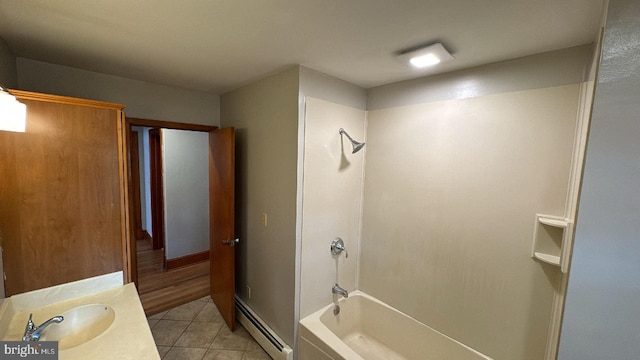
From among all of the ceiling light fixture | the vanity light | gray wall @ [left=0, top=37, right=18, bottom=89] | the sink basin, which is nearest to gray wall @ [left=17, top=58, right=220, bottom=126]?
gray wall @ [left=0, top=37, right=18, bottom=89]

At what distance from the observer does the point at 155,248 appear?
169 inches

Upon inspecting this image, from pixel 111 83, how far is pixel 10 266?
1.53 m

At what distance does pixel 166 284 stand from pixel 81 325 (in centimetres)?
202

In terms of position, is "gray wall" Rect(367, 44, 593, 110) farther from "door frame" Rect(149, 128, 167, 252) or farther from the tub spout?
"door frame" Rect(149, 128, 167, 252)

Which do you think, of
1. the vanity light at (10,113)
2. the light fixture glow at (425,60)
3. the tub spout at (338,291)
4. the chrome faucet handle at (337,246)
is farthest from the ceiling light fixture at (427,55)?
the vanity light at (10,113)

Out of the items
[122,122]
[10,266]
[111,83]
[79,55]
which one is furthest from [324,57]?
[10,266]

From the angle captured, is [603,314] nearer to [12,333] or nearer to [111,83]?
[12,333]

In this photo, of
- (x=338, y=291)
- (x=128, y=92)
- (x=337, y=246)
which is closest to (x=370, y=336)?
(x=338, y=291)

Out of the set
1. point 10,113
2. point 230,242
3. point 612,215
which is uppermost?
point 10,113

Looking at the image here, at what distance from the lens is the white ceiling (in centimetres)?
106

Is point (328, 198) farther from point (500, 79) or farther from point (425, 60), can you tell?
point (500, 79)

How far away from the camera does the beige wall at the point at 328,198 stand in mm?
1888

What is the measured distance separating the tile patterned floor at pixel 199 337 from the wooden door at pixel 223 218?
0.11 m

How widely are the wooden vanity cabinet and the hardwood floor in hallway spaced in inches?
59.6
